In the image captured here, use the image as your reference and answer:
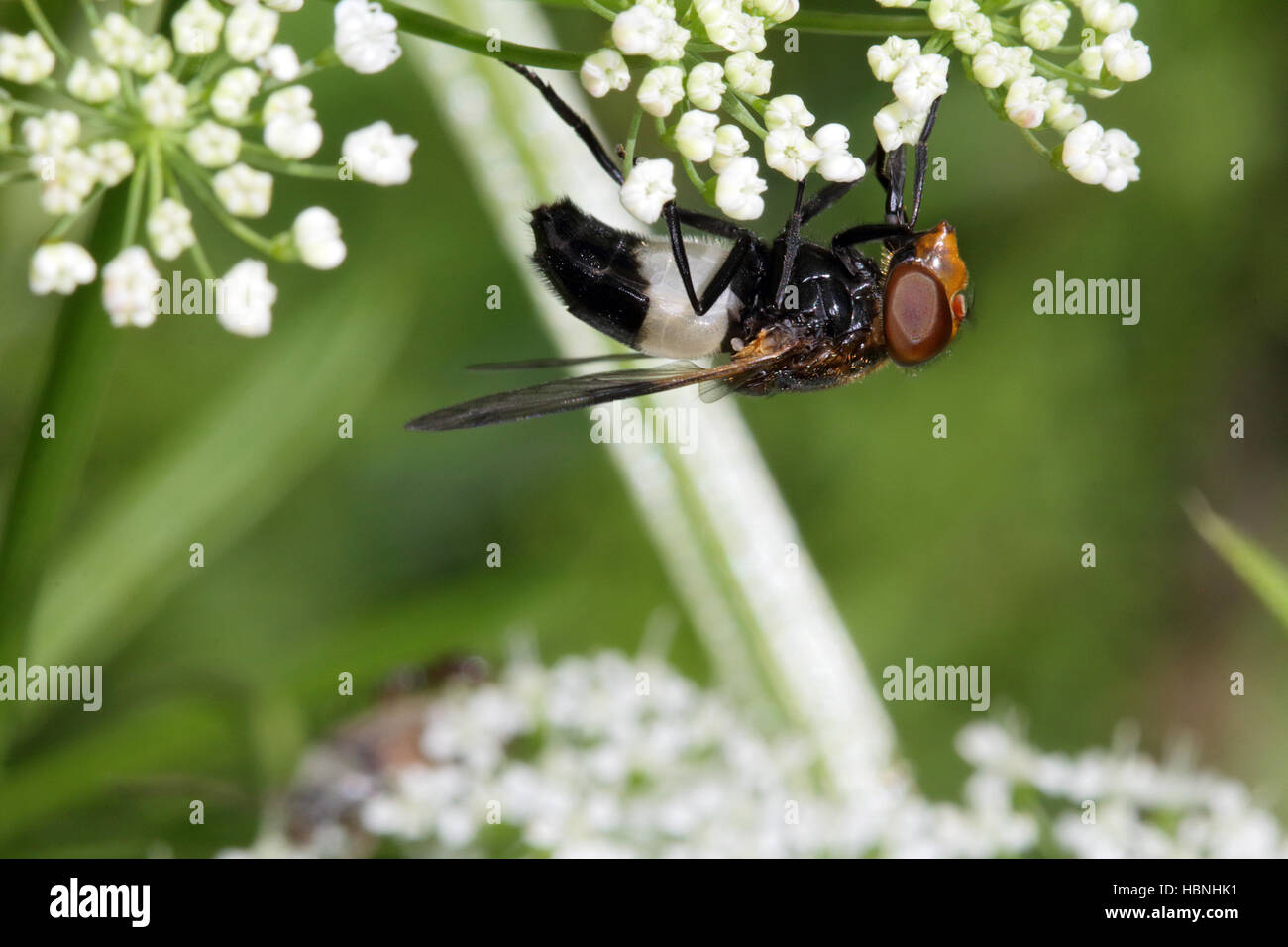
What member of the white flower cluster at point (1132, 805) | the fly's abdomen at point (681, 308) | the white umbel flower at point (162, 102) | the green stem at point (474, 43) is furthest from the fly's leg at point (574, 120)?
the white flower cluster at point (1132, 805)

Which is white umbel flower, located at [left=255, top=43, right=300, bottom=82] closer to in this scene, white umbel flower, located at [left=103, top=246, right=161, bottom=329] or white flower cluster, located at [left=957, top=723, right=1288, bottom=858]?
white umbel flower, located at [left=103, top=246, right=161, bottom=329]

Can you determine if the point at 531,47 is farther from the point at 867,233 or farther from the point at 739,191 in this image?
the point at 867,233

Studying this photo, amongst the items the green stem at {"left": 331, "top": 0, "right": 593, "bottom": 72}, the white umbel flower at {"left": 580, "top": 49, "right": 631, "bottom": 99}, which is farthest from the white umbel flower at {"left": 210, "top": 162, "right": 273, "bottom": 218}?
the white umbel flower at {"left": 580, "top": 49, "right": 631, "bottom": 99}

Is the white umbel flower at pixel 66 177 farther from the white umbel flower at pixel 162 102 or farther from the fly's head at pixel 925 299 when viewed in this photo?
the fly's head at pixel 925 299

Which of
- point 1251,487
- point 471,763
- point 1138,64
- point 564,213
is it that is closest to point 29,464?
point 564,213

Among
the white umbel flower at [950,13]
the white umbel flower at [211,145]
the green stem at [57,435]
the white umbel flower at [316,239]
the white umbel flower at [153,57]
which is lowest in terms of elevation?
the green stem at [57,435]

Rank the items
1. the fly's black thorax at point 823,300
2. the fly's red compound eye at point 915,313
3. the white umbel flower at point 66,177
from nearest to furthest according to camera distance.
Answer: the white umbel flower at point 66,177
the fly's red compound eye at point 915,313
the fly's black thorax at point 823,300

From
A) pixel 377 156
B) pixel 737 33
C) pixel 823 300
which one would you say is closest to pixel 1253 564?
pixel 823 300
